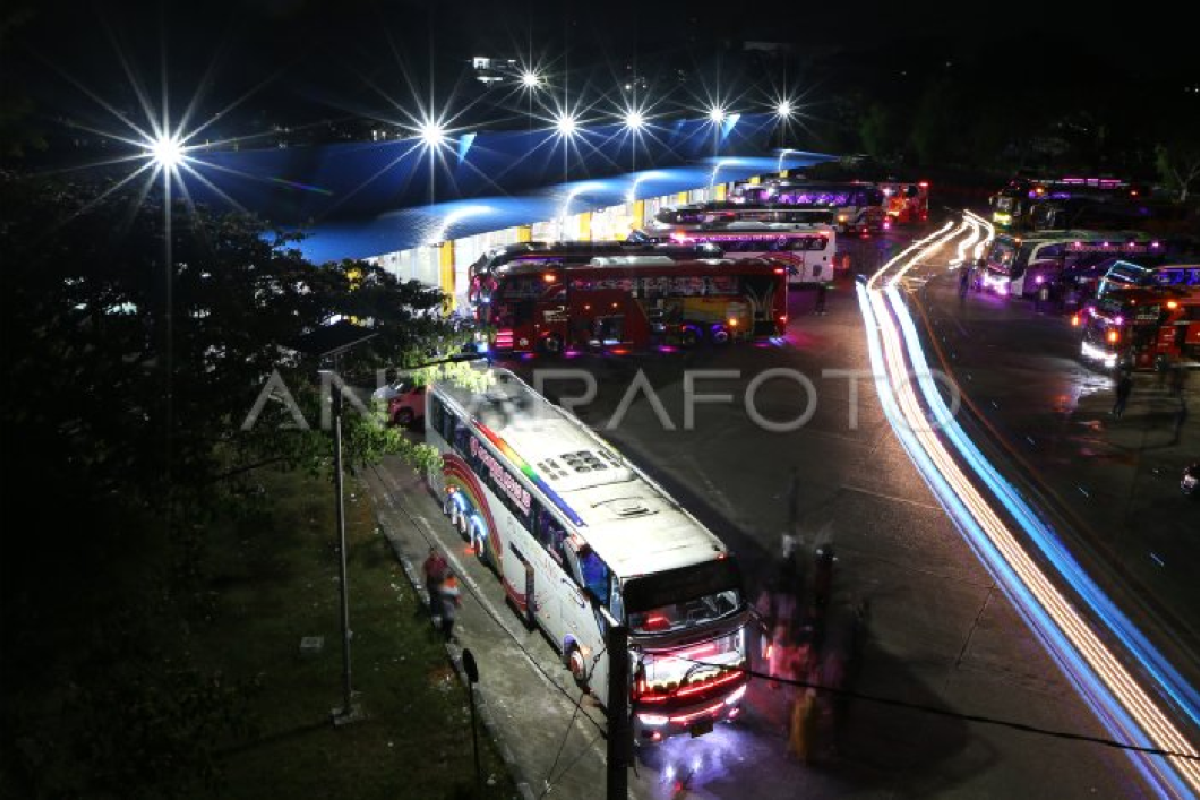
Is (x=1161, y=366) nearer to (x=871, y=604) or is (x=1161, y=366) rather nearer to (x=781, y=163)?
(x=871, y=604)

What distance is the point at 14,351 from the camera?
9.02 meters

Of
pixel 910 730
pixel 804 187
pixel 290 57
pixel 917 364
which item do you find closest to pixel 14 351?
pixel 910 730

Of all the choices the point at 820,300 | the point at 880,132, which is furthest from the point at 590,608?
the point at 880,132

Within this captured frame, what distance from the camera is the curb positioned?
9.88 metres

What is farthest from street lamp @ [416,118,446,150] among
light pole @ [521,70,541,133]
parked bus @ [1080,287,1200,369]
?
parked bus @ [1080,287,1200,369]

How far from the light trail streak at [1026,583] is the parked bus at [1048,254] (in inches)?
394

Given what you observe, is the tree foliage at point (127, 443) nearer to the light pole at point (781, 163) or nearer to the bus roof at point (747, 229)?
the bus roof at point (747, 229)

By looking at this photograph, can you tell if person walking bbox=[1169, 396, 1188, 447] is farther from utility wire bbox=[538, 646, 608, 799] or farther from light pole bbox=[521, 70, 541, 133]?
light pole bbox=[521, 70, 541, 133]

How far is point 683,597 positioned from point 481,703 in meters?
2.82

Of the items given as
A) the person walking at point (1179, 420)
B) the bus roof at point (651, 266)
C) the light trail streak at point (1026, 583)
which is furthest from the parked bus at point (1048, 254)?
the person walking at point (1179, 420)

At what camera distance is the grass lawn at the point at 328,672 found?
32.3ft

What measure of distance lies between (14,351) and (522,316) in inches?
739

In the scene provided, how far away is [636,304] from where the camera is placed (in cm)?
2816

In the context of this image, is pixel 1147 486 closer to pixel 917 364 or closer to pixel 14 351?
pixel 917 364
